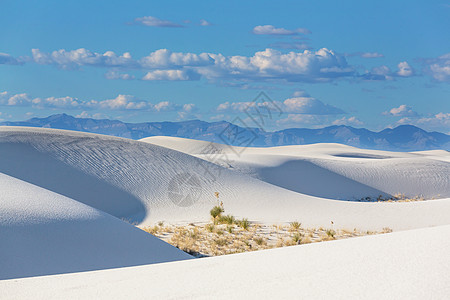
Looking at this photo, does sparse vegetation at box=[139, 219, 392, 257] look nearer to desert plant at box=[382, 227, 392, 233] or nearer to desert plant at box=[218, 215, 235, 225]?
desert plant at box=[382, 227, 392, 233]

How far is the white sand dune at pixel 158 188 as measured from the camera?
18125 mm

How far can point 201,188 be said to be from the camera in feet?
72.2

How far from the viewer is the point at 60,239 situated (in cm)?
862

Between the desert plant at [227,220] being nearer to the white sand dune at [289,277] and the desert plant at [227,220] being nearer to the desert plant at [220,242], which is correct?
the desert plant at [220,242]

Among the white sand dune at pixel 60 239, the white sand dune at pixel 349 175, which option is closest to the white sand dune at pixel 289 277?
the white sand dune at pixel 60 239

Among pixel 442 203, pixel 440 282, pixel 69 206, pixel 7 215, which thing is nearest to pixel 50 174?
pixel 69 206

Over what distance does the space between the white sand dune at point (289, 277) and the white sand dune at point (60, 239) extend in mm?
2351

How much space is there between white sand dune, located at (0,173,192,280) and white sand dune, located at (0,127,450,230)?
7.46 metres

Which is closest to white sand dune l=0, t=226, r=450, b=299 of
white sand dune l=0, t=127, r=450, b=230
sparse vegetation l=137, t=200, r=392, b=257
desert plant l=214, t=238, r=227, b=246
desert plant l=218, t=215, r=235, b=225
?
sparse vegetation l=137, t=200, r=392, b=257

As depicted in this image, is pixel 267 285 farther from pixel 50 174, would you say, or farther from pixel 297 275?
pixel 50 174

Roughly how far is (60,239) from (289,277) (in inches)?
207

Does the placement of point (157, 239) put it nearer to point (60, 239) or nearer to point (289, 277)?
point (60, 239)

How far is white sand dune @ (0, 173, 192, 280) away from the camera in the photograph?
7.66 metres

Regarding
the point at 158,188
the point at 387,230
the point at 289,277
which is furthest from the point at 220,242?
the point at 158,188
